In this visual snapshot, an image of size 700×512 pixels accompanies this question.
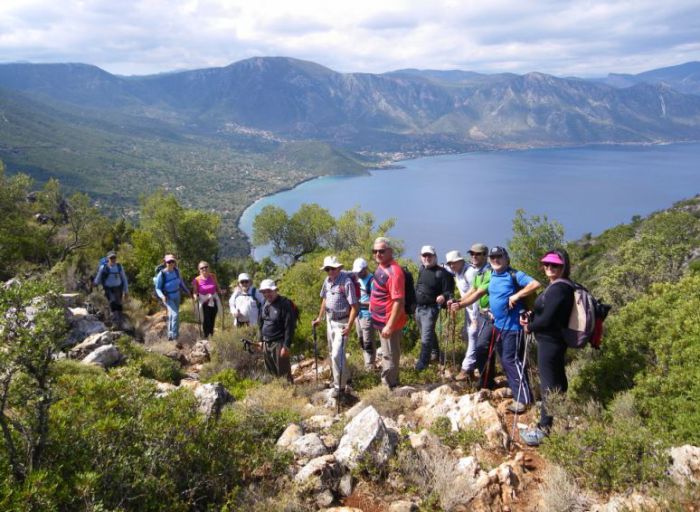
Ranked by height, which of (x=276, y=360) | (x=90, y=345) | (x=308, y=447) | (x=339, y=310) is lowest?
(x=90, y=345)

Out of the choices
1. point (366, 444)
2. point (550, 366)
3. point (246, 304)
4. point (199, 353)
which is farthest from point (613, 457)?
point (199, 353)

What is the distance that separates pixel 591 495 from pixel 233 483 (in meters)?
2.75

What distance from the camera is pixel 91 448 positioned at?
3150 mm

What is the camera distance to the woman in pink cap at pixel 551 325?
14.2 ft

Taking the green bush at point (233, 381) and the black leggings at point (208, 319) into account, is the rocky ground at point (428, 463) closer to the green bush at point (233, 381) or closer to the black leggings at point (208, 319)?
the green bush at point (233, 381)

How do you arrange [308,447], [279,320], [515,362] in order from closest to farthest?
[308,447], [515,362], [279,320]

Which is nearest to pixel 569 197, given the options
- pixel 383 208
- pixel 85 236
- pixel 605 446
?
pixel 383 208

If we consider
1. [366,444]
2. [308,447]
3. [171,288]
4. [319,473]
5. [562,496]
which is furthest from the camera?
[171,288]

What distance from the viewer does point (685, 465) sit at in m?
3.27

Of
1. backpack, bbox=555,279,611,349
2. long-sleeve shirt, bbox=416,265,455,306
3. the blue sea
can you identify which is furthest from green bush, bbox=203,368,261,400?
the blue sea

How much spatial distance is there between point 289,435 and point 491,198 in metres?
139

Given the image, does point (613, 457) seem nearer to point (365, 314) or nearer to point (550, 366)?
point (550, 366)

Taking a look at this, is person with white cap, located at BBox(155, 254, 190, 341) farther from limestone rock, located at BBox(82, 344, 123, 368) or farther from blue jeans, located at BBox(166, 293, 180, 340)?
limestone rock, located at BBox(82, 344, 123, 368)

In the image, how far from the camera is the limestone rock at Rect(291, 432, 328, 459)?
4008 millimetres
